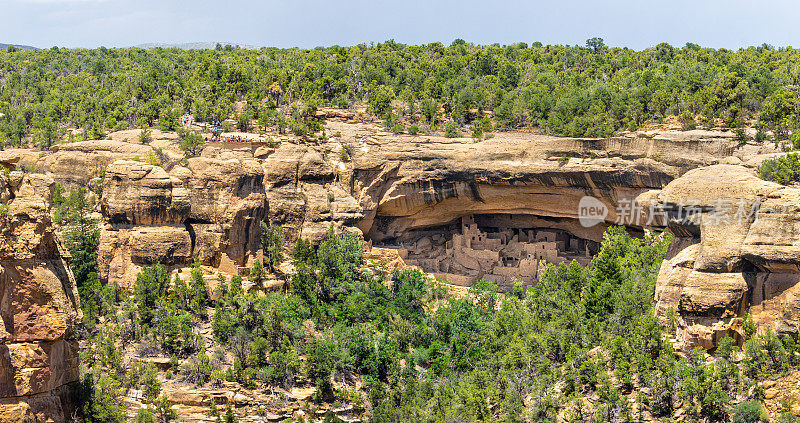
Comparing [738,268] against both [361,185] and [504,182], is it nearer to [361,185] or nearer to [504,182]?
[504,182]

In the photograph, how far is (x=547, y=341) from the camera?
29219 mm

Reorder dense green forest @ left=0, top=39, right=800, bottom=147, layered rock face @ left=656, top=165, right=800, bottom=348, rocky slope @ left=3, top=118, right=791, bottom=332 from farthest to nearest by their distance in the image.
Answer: dense green forest @ left=0, top=39, right=800, bottom=147 → rocky slope @ left=3, top=118, right=791, bottom=332 → layered rock face @ left=656, top=165, right=800, bottom=348

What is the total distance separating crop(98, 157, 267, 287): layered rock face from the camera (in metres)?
A: 36.8

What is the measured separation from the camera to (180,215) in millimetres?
37781

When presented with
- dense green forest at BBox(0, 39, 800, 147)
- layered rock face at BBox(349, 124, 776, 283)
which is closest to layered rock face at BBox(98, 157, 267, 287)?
layered rock face at BBox(349, 124, 776, 283)

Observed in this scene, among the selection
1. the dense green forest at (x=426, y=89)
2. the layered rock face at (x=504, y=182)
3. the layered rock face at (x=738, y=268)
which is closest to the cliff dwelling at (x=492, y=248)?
the layered rock face at (x=504, y=182)

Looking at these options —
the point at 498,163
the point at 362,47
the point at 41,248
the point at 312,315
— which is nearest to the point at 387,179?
the point at 498,163

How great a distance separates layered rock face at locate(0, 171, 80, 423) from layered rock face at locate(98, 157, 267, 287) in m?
16.4

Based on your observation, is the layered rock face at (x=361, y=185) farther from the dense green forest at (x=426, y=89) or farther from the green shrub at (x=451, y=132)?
the dense green forest at (x=426, y=89)

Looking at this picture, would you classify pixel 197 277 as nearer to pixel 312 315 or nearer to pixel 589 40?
pixel 312 315

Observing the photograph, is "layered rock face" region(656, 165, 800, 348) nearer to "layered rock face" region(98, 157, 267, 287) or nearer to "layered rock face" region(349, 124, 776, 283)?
"layered rock face" region(349, 124, 776, 283)

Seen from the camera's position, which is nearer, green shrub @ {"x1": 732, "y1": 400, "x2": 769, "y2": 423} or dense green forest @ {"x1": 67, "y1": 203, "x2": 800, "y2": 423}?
green shrub @ {"x1": 732, "y1": 400, "x2": 769, "y2": 423}

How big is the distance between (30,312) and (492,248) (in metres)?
28.2

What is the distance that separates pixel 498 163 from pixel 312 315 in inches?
431
